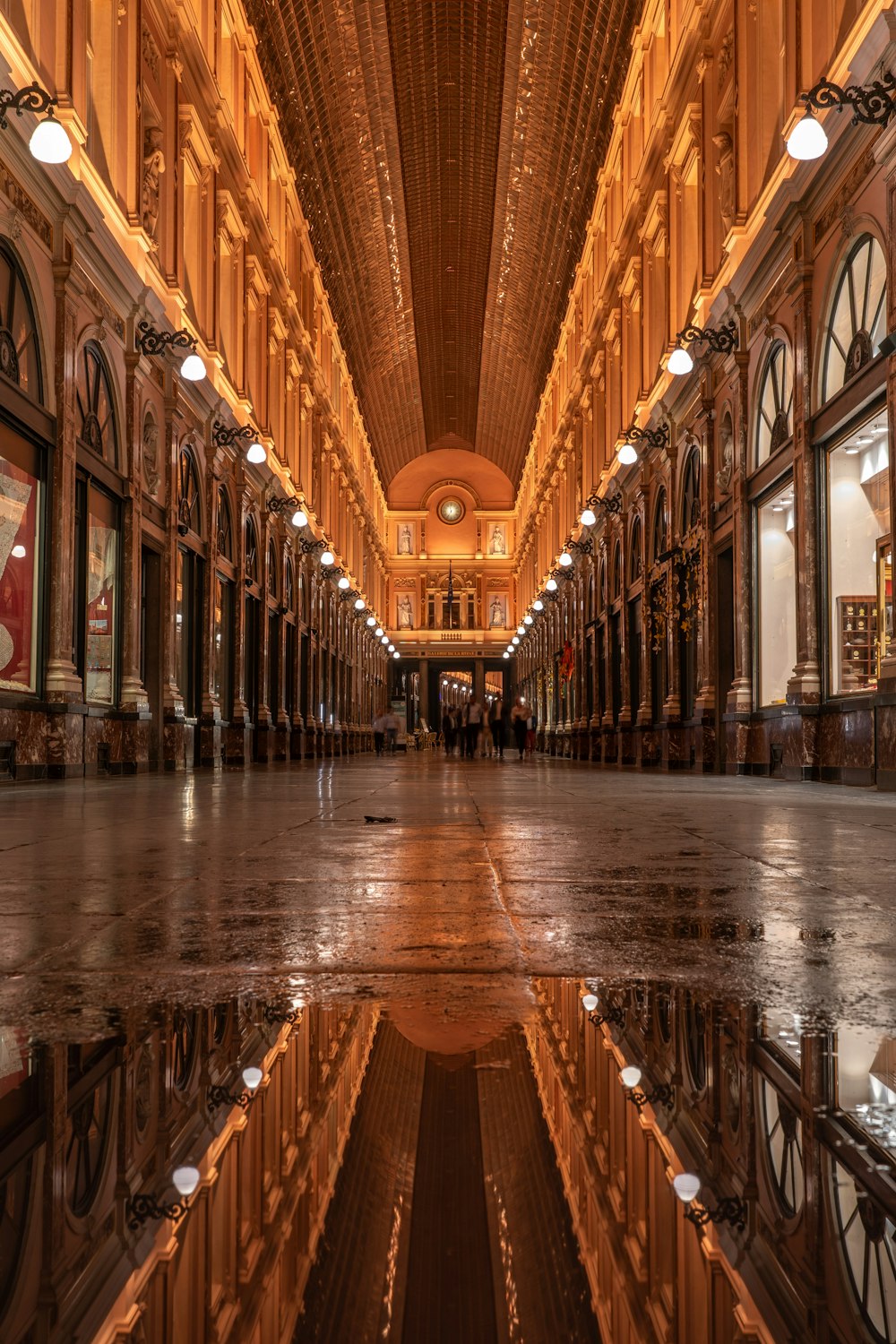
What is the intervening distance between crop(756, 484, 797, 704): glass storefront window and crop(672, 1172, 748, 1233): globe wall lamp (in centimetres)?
1410

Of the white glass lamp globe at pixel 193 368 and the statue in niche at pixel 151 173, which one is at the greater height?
the statue in niche at pixel 151 173

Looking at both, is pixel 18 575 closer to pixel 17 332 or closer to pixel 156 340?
pixel 17 332

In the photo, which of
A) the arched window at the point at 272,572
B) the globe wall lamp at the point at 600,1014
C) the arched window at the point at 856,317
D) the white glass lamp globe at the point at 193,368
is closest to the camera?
the globe wall lamp at the point at 600,1014

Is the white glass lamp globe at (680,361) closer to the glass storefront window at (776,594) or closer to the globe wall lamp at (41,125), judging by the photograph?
the glass storefront window at (776,594)

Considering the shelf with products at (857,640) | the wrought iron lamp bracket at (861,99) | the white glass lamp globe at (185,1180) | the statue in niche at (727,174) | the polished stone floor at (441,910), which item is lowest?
the polished stone floor at (441,910)

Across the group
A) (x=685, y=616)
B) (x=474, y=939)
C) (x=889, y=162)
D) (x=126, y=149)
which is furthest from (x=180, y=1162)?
(x=685, y=616)

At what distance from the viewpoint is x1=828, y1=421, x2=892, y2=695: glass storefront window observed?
12.1m

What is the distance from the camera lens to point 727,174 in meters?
17.1

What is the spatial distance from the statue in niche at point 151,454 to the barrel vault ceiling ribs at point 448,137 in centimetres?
1094

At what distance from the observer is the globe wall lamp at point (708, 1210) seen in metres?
1.01

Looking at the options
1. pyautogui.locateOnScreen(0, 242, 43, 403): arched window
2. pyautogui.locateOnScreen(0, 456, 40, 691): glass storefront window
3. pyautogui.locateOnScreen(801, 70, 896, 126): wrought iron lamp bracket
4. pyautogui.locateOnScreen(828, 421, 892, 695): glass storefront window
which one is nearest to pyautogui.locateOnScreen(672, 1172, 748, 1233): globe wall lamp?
pyautogui.locateOnScreen(801, 70, 896, 126): wrought iron lamp bracket

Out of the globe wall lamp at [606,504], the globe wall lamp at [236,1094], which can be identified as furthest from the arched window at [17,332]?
the globe wall lamp at [606,504]

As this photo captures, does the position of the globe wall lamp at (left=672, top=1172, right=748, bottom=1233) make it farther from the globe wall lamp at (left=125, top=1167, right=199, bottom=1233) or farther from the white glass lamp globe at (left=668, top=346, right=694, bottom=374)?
the white glass lamp globe at (left=668, top=346, right=694, bottom=374)

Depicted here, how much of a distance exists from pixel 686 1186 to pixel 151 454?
58.7 ft
